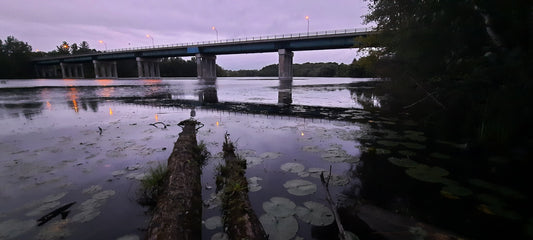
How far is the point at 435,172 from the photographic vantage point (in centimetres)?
494

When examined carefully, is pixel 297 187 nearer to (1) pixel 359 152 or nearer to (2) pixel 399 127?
(1) pixel 359 152

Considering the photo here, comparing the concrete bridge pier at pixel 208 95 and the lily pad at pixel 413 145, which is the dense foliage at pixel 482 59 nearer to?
the lily pad at pixel 413 145

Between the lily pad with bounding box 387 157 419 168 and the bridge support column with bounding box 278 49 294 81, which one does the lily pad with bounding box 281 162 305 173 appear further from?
the bridge support column with bounding box 278 49 294 81

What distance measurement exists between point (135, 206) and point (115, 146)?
4041 mm

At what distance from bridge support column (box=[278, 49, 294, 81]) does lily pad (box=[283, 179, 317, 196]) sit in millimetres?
65031

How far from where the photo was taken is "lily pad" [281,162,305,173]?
17.7 ft

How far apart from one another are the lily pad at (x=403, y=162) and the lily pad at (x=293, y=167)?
2.29m

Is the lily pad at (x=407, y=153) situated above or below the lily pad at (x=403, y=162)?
above

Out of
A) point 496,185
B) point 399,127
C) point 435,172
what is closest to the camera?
point 496,185

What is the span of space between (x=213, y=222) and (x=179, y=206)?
58 cm

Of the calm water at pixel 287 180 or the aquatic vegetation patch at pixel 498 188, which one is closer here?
the calm water at pixel 287 180

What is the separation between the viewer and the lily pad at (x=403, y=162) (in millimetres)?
5363

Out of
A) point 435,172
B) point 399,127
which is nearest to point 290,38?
point 399,127

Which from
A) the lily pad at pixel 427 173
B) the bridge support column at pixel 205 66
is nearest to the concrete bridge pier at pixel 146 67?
the bridge support column at pixel 205 66
